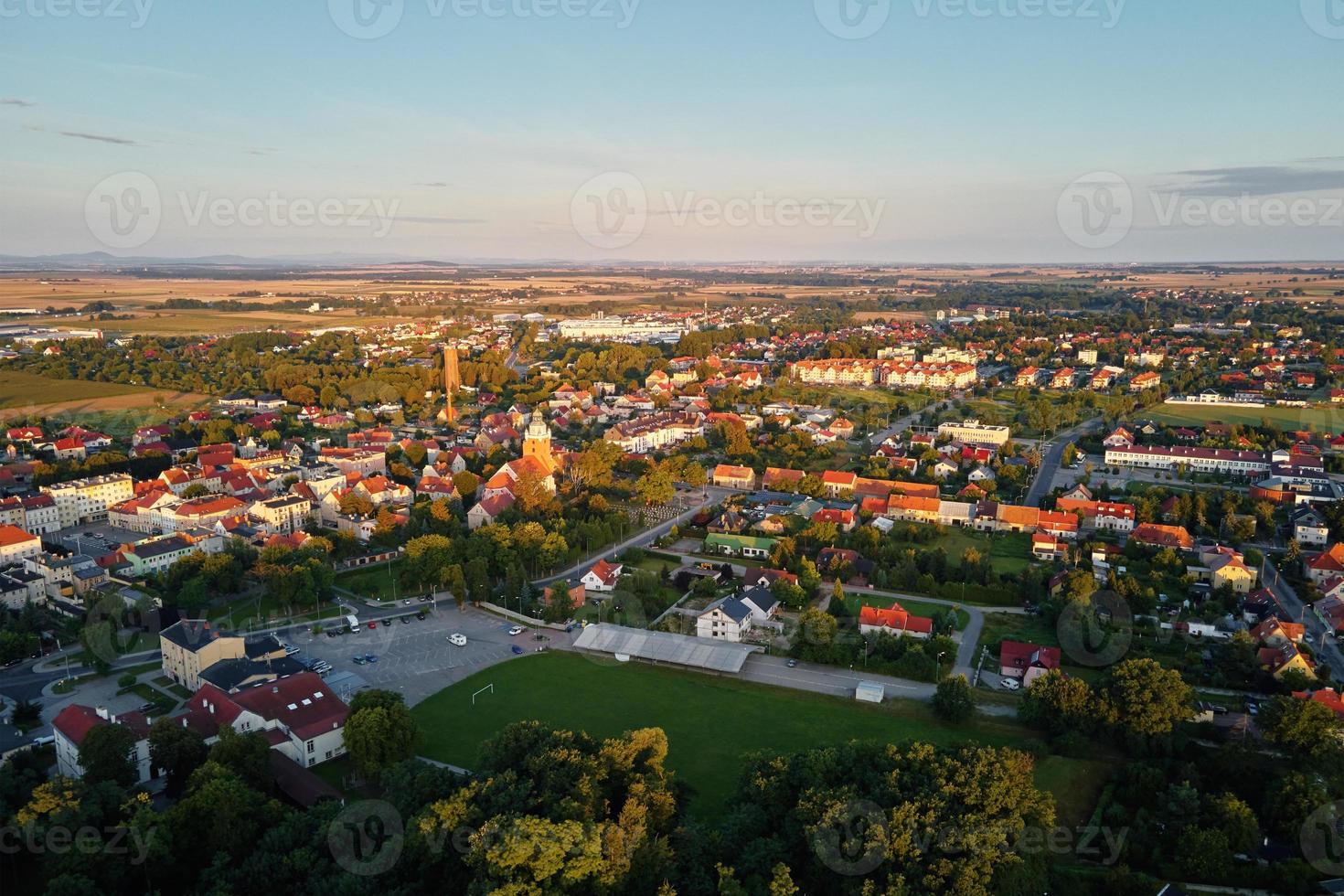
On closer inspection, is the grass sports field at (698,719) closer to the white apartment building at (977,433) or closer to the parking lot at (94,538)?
the parking lot at (94,538)

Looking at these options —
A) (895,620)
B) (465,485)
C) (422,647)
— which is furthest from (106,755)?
(465,485)

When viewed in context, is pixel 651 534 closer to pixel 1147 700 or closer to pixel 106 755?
pixel 1147 700

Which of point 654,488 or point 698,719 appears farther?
point 654,488

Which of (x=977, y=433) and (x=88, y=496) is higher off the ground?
(x=977, y=433)

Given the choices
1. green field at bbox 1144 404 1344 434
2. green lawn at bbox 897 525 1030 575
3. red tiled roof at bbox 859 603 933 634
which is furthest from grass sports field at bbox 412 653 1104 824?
green field at bbox 1144 404 1344 434

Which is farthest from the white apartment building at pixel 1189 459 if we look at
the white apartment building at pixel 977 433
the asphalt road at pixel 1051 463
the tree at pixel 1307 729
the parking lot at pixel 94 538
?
the parking lot at pixel 94 538
